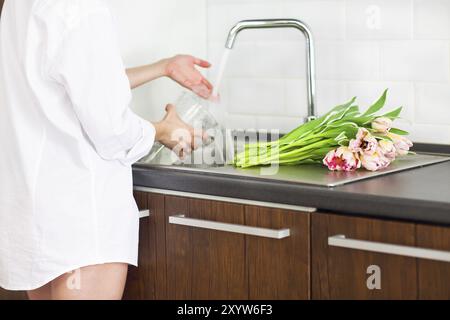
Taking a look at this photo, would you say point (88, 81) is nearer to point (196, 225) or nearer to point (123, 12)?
point (196, 225)

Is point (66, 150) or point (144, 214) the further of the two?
point (144, 214)

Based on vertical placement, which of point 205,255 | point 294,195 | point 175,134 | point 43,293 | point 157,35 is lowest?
point 43,293

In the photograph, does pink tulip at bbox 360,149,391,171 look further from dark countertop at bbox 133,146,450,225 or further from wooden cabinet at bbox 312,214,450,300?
wooden cabinet at bbox 312,214,450,300

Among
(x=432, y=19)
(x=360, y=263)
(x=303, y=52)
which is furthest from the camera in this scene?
(x=303, y=52)

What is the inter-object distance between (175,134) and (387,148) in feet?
1.75

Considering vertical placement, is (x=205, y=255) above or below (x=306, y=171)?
below

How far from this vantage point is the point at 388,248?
162cm

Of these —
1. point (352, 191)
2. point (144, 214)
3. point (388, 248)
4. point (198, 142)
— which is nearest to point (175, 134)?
point (198, 142)

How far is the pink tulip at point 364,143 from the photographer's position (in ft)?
6.42

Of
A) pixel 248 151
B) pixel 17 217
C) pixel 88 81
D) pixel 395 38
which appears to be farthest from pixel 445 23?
pixel 17 217

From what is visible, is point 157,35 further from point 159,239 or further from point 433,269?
point 433,269

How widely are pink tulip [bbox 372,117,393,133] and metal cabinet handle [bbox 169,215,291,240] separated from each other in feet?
1.38

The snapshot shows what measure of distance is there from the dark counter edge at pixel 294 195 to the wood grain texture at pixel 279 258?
0.04m
